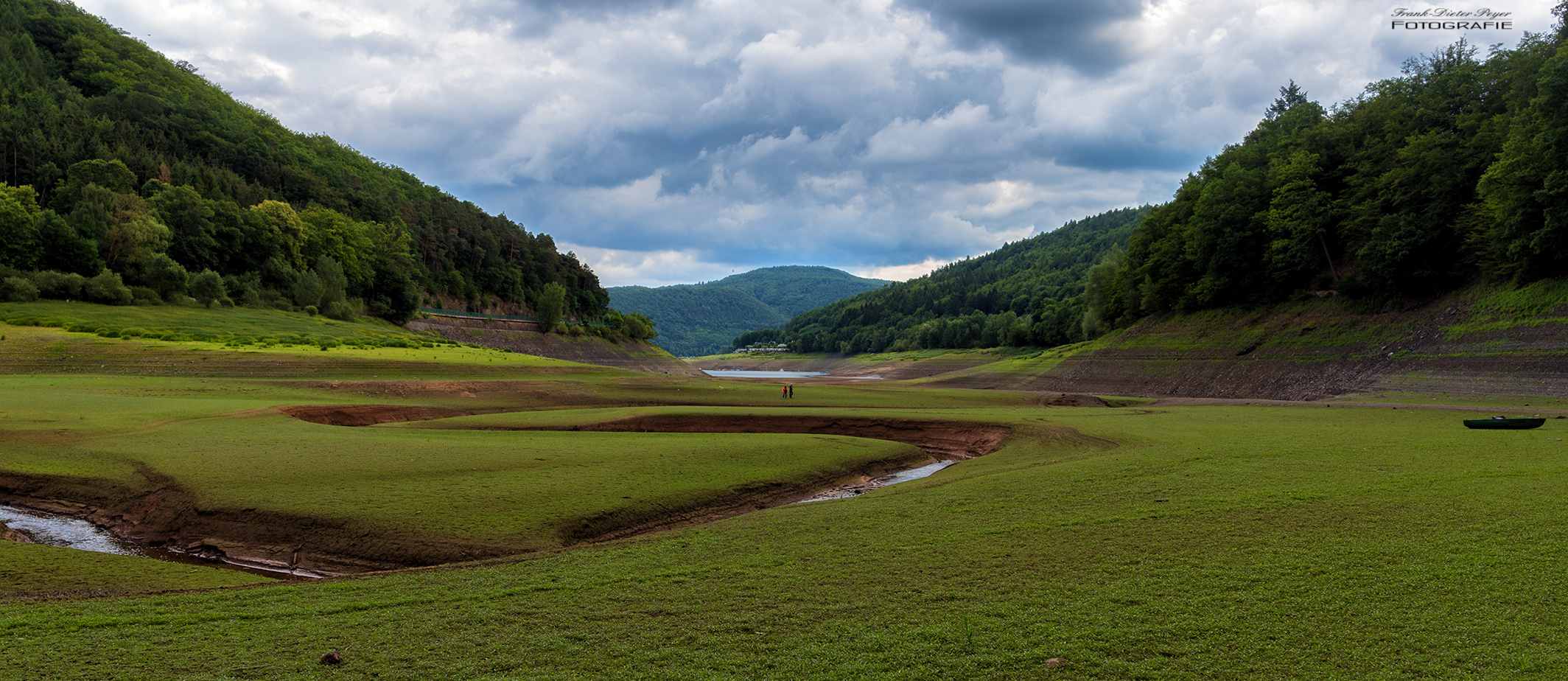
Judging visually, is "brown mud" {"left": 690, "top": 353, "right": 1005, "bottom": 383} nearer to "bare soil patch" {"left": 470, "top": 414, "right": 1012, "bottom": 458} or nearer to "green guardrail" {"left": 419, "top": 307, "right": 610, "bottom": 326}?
"green guardrail" {"left": 419, "top": 307, "right": 610, "bottom": 326}

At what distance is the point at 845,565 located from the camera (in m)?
8.30

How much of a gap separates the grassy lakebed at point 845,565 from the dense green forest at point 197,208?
49.2 meters

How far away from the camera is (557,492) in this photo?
42.6ft

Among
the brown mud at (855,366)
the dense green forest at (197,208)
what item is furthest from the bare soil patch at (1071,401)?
the dense green forest at (197,208)

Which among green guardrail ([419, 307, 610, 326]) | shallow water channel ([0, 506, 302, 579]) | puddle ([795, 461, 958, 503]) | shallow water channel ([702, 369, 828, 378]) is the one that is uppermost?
green guardrail ([419, 307, 610, 326])

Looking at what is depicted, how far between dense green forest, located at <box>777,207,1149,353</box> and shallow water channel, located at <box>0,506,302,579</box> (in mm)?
99876

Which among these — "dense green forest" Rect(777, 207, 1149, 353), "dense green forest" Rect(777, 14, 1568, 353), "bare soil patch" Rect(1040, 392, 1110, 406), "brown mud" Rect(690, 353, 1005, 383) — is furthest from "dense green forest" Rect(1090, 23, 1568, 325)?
"dense green forest" Rect(777, 207, 1149, 353)

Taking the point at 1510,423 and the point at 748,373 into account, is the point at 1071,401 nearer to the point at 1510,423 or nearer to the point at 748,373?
the point at 1510,423

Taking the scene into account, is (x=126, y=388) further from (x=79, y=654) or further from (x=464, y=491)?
(x=79, y=654)

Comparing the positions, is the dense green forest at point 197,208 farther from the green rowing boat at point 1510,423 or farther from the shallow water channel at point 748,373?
the green rowing boat at point 1510,423

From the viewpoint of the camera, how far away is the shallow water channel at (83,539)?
10.1m

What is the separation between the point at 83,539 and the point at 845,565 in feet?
41.8

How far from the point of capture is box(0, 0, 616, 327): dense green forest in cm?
5597

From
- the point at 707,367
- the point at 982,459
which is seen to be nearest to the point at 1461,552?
the point at 982,459
